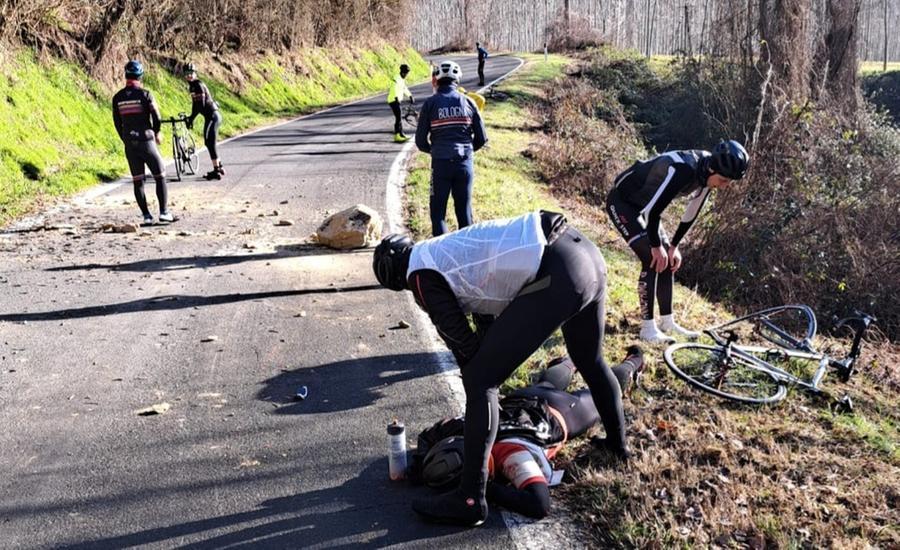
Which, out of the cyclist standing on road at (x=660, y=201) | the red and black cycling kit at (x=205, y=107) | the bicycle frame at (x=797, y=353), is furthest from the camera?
the red and black cycling kit at (x=205, y=107)

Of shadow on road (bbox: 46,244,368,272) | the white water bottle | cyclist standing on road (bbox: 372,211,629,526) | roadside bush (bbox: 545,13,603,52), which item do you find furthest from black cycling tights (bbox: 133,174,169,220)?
roadside bush (bbox: 545,13,603,52)

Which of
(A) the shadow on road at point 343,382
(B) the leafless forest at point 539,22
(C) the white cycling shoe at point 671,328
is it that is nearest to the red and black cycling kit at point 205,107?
(A) the shadow on road at point 343,382

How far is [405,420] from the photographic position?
493cm

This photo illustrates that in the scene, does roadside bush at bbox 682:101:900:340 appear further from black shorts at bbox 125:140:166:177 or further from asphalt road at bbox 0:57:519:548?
black shorts at bbox 125:140:166:177

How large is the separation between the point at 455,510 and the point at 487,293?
3.53 feet

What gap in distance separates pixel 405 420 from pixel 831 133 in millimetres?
13321

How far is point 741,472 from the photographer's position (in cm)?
417

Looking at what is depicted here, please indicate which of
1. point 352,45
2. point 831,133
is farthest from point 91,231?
point 352,45

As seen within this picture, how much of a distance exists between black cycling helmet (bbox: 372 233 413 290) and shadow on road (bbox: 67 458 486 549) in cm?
118

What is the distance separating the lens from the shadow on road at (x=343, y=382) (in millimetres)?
5172

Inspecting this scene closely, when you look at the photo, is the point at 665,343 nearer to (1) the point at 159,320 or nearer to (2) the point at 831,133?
(1) the point at 159,320

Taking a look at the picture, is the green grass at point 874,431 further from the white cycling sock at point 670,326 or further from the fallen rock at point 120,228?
the fallen rock at point 120,228

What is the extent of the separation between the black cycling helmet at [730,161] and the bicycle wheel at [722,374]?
1.35 meters

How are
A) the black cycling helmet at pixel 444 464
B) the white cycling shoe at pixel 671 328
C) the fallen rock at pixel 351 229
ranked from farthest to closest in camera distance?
the fallen rock at pixel 351 229 < the white cycling shoe at pixel 671 328 < the black cycling helmet at pixel 444 464
